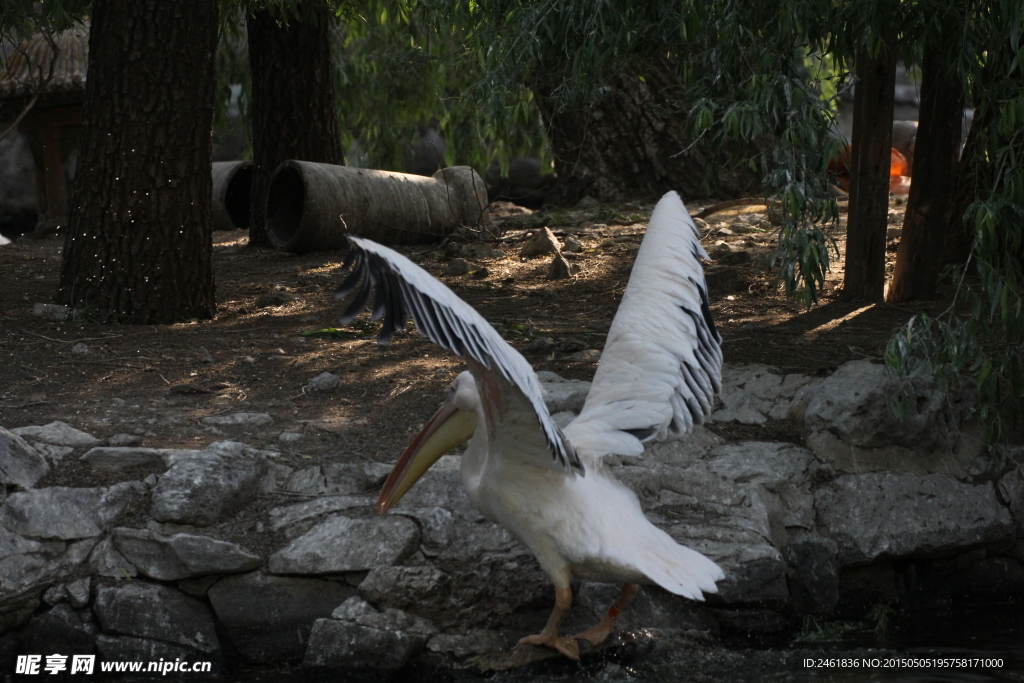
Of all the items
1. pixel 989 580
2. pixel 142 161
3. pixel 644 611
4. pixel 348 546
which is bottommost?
pixel 989 580

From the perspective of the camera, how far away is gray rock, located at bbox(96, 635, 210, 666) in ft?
12.4

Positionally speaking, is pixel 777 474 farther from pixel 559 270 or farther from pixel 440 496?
pixel 559 270

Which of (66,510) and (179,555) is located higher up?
(66,510)

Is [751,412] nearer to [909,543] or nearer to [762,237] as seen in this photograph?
[909,543]

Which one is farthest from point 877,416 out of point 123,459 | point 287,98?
point 287,98

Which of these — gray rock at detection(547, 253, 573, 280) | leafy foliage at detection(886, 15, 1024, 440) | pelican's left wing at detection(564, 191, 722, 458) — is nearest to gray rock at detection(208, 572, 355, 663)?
pelican's left wing at detection(564, 191, 722, 458)

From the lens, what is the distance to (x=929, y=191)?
6.09 metres

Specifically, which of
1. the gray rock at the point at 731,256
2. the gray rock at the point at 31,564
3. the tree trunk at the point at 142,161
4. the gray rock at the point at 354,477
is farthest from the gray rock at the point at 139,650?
the gray rock at the point at 731,256

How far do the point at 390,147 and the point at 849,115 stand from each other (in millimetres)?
8652

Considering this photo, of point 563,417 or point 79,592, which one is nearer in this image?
point 79,592

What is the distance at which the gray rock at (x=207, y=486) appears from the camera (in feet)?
13.3

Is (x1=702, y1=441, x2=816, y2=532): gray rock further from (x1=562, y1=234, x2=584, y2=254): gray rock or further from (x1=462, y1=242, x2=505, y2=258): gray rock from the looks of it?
(x1=462, y1=242, x2=505, y2=258): gray rock

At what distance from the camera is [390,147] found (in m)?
13.2

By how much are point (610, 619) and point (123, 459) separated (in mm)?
2040
